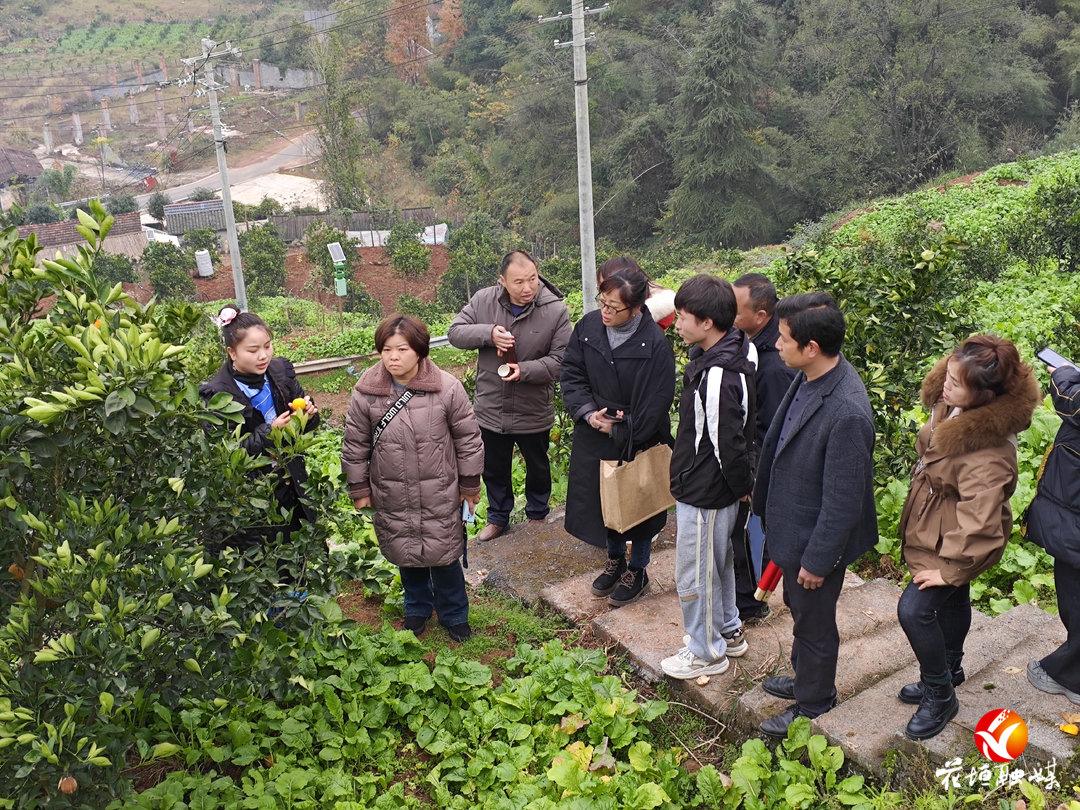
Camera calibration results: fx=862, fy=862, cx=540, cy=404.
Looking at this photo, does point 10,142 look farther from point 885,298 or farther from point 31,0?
point 885,298

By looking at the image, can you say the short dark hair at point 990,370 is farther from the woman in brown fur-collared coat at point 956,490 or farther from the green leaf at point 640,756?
the green leaf at point 640,756

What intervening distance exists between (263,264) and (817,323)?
23.9 metres

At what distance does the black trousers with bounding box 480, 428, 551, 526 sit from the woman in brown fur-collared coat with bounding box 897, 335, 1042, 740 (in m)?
2.42

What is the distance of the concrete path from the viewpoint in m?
2.84

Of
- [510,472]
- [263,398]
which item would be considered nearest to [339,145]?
[510,472]

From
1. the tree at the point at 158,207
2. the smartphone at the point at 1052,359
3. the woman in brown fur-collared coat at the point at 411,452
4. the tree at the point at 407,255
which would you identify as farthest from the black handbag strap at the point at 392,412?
the tree at the point at 158,207

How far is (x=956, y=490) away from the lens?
9.06ft

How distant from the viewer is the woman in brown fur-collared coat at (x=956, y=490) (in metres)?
2.64

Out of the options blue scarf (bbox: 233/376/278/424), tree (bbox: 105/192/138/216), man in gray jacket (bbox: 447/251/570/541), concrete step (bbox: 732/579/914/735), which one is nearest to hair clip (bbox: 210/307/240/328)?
blue scarf (bbox: 233/376/278/424)

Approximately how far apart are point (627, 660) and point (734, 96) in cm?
3141

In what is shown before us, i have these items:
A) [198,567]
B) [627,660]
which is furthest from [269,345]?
[627,660]

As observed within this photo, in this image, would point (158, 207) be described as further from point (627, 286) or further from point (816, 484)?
point (816, 484)

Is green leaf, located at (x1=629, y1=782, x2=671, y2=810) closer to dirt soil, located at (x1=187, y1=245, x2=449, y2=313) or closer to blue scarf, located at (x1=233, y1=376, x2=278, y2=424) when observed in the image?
blue scarf, located at (x1=233, y1=376, x2=278, y2=424)

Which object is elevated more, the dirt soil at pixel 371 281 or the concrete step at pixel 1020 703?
the concrete step at pixel 1020 703
